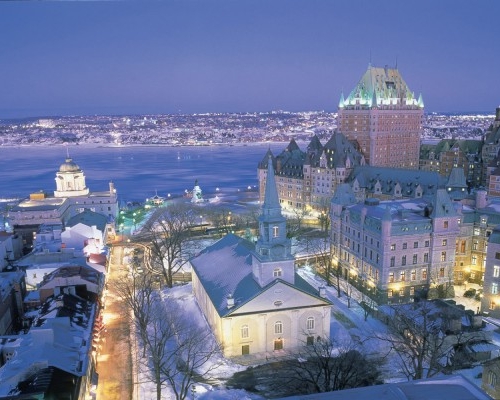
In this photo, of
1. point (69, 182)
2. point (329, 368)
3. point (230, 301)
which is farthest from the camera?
point (69, 182)

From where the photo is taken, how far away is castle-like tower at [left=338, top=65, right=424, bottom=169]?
295ft

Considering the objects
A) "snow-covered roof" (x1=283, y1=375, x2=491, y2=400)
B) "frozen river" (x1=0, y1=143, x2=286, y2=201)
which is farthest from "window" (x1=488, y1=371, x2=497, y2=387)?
"frozen river" (x1=0, y1=143, x2=286, y2=201)

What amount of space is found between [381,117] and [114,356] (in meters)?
72.4

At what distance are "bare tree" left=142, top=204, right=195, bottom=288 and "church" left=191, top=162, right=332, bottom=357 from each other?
13.6m

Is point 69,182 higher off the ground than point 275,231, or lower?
lower

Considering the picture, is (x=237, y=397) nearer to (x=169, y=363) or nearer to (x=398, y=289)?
(x=169, y=363)

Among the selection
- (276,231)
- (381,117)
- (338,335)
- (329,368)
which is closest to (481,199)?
(338,335)

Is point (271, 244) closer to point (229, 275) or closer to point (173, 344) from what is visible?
point (229, 275)

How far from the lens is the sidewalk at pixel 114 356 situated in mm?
28438

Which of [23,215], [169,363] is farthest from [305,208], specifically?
[169,363]

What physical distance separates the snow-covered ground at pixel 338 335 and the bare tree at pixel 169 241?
370 cm

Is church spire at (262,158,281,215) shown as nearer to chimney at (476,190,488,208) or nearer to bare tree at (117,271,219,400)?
bare tree at (117,271,219,400)

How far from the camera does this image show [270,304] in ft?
107

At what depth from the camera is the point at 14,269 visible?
44.6 m
